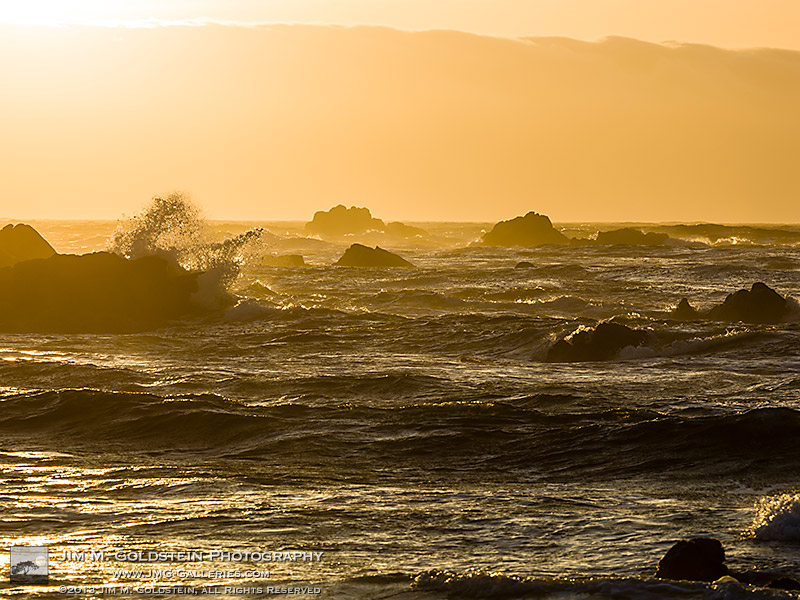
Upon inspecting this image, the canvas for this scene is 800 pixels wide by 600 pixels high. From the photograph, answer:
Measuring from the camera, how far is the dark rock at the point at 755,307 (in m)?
32.4

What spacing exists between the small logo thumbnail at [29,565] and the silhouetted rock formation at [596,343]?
17.0 m

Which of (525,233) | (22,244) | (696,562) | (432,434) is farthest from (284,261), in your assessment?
(696,562)

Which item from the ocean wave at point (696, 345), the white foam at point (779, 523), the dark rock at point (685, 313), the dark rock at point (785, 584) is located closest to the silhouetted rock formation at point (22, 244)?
the dark rock at point (685, 313)

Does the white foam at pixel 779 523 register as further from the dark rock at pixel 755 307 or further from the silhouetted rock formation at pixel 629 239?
the silhouetted rock formation at pixel 629 239

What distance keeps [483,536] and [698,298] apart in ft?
112

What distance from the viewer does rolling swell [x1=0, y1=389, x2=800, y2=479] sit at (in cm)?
1530

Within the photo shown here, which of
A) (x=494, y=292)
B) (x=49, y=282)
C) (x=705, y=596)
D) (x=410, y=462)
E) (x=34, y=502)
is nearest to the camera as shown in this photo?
(x=705, y=596)

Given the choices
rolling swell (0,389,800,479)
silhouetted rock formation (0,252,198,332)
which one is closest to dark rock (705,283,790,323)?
rolling swell (0,389,800,479)

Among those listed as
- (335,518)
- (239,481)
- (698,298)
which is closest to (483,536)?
(335,518)

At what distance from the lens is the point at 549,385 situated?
21812 millimetres

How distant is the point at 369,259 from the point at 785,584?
6388cm

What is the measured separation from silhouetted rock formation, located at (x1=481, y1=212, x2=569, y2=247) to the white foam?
334 ft

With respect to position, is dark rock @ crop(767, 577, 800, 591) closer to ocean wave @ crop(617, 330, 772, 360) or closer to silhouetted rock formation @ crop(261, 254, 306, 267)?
ocean wave @ crop(617, 330, 772, 360)

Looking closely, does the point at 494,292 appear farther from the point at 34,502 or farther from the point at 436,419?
the point at 34,502
